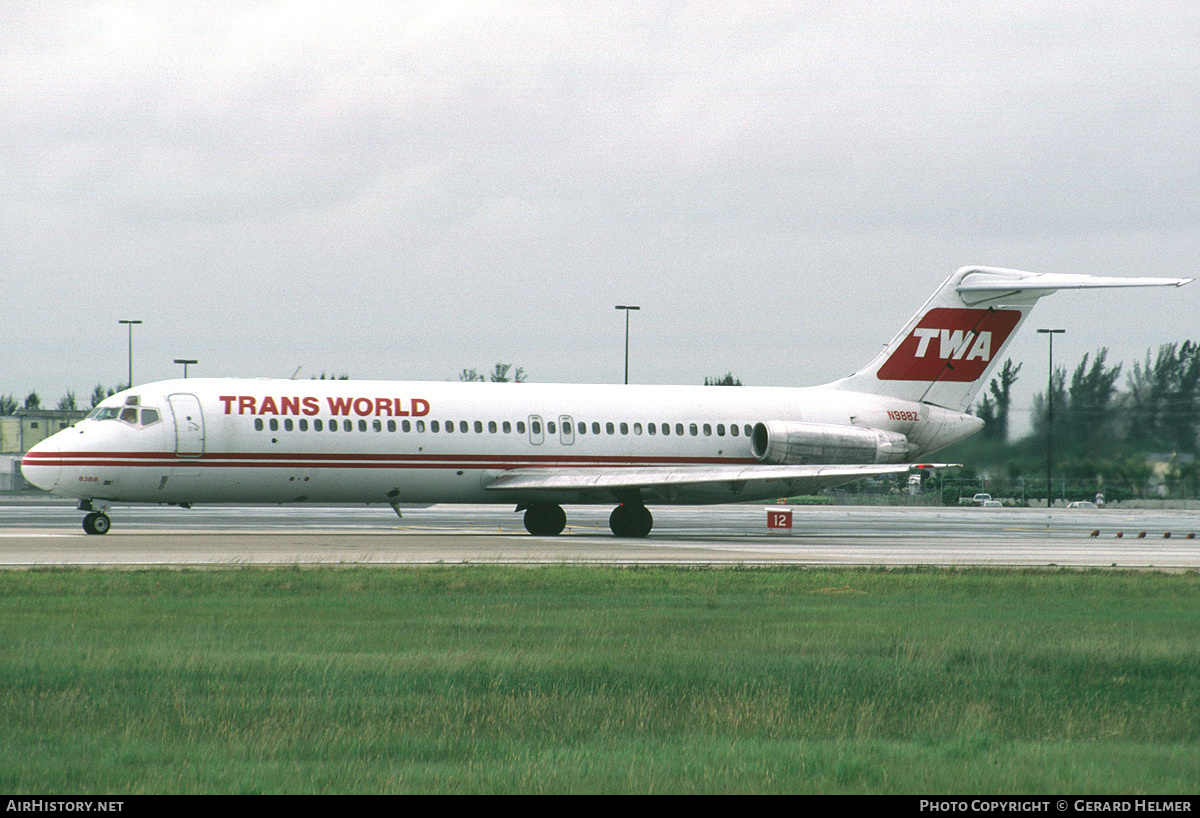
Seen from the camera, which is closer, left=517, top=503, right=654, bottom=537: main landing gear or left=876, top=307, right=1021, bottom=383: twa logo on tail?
left=517, top=503, right=654, bottom=537: main landing gear

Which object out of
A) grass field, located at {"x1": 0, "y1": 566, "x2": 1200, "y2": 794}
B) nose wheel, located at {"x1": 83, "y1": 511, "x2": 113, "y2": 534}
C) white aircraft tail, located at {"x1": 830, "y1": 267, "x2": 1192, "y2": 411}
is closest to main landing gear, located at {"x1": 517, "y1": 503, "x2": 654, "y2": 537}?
white aircraft tail, located at {"x1": 830, "y1": 267, "x2": 1192, "y2": 411}

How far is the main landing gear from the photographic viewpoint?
3916 cm

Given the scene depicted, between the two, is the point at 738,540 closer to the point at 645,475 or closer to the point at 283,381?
the point at 645,475

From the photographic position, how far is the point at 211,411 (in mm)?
35594

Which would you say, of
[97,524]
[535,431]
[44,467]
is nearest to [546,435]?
[535,431]

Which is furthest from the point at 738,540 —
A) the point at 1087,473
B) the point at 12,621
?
the point at 12,621

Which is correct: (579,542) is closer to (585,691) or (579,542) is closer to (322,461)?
(322,461)

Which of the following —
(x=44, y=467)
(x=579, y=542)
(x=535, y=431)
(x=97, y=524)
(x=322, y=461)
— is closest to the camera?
(x=44, y=467)

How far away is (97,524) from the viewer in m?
34.9

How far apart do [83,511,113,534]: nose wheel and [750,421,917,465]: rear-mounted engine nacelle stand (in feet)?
58.6

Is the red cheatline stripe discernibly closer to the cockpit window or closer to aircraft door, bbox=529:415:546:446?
aircraft door, bbox=529:415:546:446

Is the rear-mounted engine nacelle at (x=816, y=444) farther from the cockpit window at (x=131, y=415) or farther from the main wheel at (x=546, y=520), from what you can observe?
the cockpit window at (x=131, y=415)

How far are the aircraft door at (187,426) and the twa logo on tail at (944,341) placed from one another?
2069cm

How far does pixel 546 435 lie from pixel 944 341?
44.6 feet
